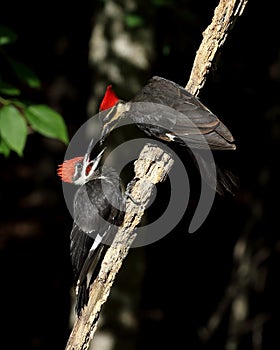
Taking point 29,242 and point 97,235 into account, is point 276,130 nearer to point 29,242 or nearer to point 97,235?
point 97,235

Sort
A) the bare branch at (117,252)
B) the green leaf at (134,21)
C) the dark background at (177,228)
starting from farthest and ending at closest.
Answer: the dark background at (177,228)
the green leaf at (134,21)
the bare branch at (117,252)

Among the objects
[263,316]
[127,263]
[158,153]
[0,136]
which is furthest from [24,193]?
[158,153]

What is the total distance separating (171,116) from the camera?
90.2 inches

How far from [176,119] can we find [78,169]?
493mm

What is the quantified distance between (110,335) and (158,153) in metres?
1.86

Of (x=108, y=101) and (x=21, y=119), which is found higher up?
(x=108, y=101)

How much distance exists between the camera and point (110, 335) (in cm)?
370

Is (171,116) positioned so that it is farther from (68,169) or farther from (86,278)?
(86,278)

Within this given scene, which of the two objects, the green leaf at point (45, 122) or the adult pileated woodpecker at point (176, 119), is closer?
the adult pileated woodpecker at point (176, 119)

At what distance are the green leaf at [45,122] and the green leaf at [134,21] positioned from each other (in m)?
0.91

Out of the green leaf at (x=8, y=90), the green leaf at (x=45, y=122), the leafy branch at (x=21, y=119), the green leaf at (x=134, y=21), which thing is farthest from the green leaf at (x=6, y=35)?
the green leaf at (x=134, y=21)

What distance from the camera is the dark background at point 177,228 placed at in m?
3.60

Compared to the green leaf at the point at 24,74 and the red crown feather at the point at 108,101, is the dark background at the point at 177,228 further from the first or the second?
the green leaf at the point at 24,74

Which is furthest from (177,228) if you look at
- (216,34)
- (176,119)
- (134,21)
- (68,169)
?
(216,34)
